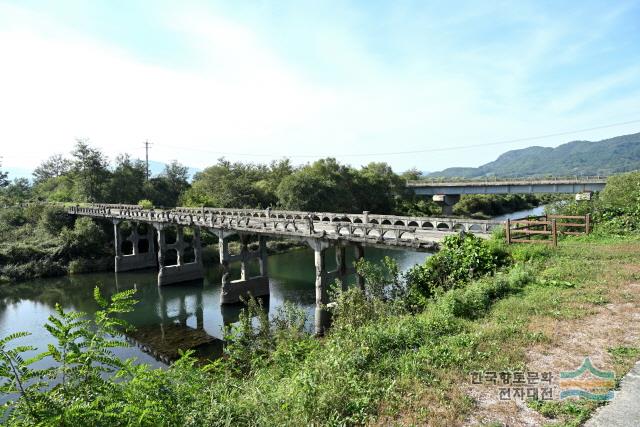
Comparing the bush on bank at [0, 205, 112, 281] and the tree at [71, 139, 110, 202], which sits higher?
the tree at [71, 139, 110, 202]

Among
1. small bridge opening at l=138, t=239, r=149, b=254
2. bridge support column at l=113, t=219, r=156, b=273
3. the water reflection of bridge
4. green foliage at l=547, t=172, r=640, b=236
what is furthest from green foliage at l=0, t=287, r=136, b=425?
small bridge opening at l=138, t=239, r=149, b=254

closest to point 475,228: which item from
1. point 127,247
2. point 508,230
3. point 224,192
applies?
point 508,230

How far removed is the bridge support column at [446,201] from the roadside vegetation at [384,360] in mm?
53882

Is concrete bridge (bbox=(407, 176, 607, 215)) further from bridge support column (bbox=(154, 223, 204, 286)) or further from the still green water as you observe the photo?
bridge support column (bbox=(154, 223, 204, 286))

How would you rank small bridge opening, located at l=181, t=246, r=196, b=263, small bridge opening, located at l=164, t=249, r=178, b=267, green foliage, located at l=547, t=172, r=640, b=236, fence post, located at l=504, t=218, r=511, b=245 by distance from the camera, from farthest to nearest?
small bridge opening, located at l=181, t=246, r=196, b=263 → small bridge opening, located at l=164, t=249, r=178, b=267 → green foliage, located at l=547, t=172, r=640, b=236 → fence post, located at l=504, t=218, r=511, b=245

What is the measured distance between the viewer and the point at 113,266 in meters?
40.3

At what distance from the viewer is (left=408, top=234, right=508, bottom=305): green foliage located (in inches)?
511

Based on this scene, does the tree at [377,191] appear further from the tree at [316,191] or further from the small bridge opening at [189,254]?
the small bridge opening at [189,254]

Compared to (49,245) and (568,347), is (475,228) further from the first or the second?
(49,245)

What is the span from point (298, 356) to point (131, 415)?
4675mm

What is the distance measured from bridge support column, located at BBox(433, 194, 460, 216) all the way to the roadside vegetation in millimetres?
53882

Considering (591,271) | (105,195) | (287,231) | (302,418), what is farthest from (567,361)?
(105,195)

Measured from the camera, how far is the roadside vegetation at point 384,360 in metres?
5.27

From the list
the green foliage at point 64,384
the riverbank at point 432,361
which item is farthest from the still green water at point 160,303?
the green foliage at point 64,384
